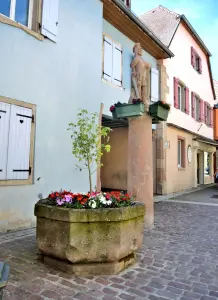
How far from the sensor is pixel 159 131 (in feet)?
37.1

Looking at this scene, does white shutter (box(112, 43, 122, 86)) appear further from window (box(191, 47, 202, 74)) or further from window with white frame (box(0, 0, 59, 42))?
window (box(191, 47, 202, 74))

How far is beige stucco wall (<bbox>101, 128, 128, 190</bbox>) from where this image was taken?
11.4 m

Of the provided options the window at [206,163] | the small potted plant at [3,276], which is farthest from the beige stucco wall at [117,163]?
the small potted plant at [3,276]

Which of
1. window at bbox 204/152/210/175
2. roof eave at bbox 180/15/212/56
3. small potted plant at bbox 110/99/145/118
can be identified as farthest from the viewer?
window at bbox 204/152/210/175

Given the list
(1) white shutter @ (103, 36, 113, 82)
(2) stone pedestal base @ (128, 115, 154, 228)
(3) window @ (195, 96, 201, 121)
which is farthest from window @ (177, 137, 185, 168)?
(2) stone pedestal base @ (128, 115, 154, 228)

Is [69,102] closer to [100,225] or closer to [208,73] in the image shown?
[100,225]

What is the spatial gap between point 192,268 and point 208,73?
17174 millimetres

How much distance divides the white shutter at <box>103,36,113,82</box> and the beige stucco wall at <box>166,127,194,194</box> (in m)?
4.60

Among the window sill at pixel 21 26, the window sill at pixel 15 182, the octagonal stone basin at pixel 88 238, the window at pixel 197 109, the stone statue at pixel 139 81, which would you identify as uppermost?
the window at pixel 197 109

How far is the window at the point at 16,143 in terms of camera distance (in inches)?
193

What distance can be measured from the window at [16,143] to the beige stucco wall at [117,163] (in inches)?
254

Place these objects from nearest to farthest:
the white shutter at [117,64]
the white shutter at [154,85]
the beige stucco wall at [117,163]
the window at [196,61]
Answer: the white shutter at [117,64], the white shutter at [154,85], the beige stucco wall at [117,163], the window at [196,61]

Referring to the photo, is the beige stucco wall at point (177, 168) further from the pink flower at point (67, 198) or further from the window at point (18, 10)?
the pink flower at point (67, 198)

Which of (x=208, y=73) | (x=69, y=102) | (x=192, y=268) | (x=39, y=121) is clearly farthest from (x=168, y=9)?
(x=192, y=268)
